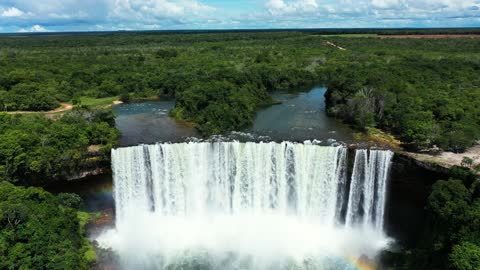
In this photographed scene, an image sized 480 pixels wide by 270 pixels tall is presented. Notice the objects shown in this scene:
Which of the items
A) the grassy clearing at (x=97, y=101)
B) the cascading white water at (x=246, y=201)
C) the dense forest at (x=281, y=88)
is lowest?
the cascading white water at (x=246, y=201)

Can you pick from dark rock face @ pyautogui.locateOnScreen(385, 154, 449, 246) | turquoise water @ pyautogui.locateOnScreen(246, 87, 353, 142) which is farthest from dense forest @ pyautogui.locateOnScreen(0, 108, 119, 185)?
dark rock face @ pyautogui.locateOnScreen(385, 154, 449, 246)

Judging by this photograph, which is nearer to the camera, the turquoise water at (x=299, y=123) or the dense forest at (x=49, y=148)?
the dense forest at (x=49, y=148)

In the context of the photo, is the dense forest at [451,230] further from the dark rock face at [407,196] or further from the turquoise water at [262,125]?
the turquoise water at [262,125]

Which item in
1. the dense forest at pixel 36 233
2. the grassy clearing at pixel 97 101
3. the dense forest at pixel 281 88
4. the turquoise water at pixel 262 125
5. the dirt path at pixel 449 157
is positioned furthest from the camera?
the grassy clearing at pixel 97 101

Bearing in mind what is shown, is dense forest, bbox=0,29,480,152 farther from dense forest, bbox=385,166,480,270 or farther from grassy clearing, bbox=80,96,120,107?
dense forest, bbox=385,166,480,270

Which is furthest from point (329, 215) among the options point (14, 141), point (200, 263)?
point (14, 141)

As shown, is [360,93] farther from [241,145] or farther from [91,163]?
[91,163]

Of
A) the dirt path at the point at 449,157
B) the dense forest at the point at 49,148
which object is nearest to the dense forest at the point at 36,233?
the dense forest at the point at 49,148

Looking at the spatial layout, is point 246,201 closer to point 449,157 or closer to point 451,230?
point 451,230
